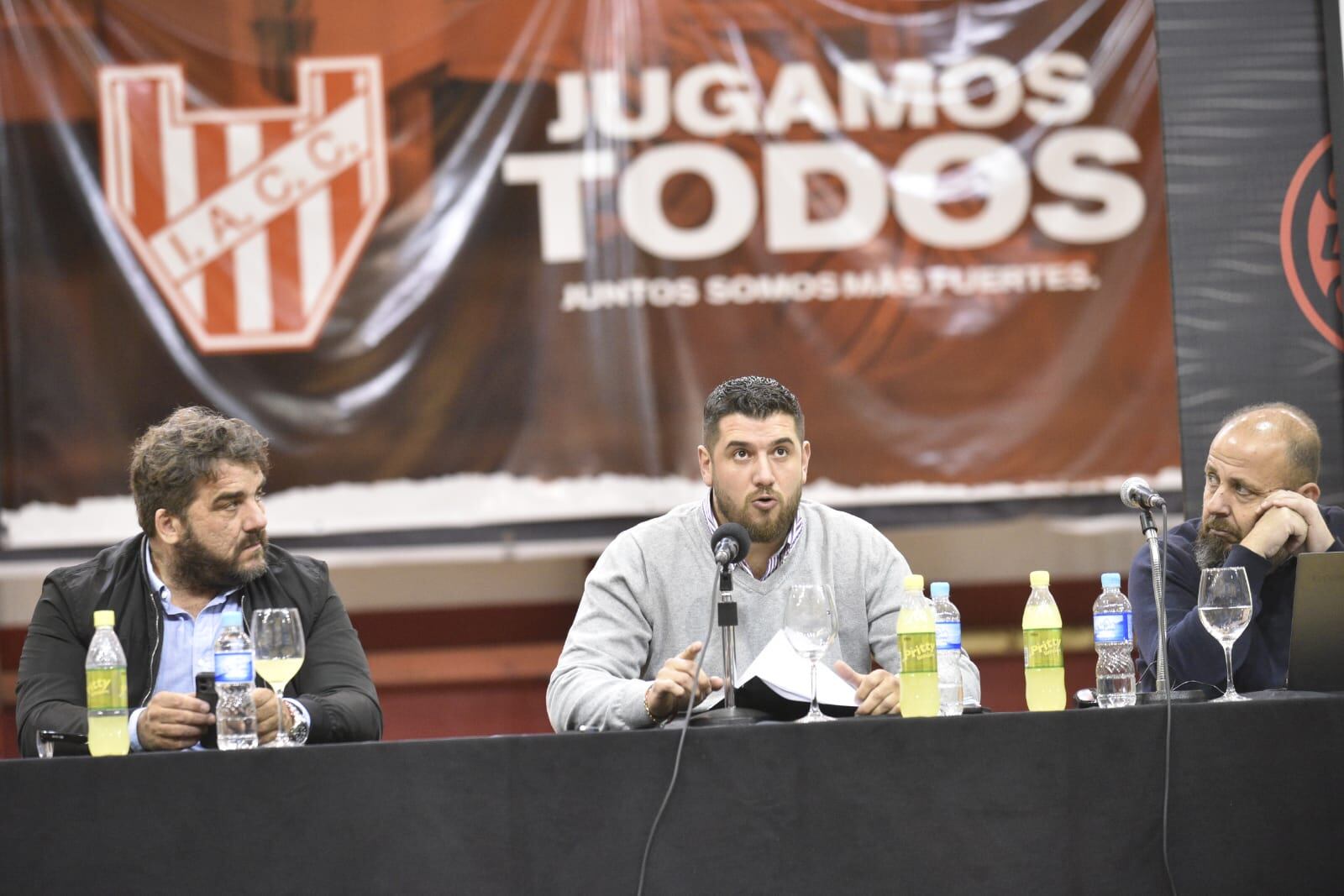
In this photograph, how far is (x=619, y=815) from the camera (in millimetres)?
1982

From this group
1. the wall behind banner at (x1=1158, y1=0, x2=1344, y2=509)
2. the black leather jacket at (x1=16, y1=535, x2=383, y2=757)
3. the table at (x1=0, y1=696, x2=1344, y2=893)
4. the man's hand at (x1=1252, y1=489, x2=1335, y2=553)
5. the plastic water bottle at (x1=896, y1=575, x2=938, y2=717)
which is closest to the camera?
the table at (x1=0, y1=696, x2=1344, y2=893)

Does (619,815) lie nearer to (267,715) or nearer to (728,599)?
(728,599)

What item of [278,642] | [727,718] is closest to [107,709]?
[278,642]

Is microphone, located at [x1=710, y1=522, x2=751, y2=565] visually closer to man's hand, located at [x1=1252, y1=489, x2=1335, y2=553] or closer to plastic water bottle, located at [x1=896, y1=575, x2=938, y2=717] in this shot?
plastic water bottle, located at [x1=896, y1=575, x2=938, y2=717]

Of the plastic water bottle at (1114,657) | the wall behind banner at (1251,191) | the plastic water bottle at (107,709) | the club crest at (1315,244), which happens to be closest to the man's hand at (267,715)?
the plastic water bottle at (107,709)

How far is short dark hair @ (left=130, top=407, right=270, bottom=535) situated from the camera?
277cm

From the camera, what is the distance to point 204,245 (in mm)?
4262

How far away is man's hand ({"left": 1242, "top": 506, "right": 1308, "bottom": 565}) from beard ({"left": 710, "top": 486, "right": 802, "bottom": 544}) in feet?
2.88

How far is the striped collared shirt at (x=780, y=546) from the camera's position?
9.50ft

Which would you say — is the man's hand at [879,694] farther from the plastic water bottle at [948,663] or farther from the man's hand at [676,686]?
the man's hand at [676,686]

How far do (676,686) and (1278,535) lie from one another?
133 cm

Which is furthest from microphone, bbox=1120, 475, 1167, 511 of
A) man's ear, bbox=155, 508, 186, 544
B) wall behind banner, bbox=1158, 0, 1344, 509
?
man's ear, bbox=155, 508, 186, 544

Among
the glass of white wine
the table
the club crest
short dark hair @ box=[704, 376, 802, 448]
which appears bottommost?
the table

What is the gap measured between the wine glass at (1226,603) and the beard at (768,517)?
2.45ft
